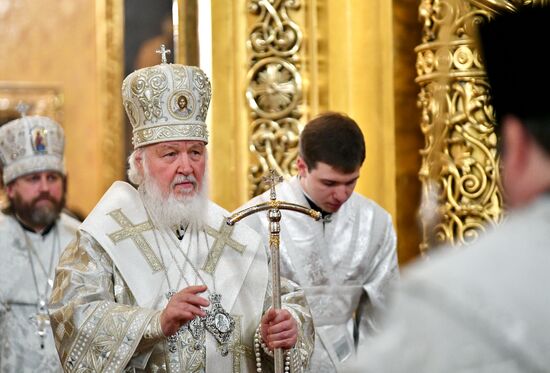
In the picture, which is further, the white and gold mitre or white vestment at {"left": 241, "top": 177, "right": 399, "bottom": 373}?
the white and gold mitre

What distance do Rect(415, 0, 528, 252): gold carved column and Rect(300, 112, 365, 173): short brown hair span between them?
2.72 feet

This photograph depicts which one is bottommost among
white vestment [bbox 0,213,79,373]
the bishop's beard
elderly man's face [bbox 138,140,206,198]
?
white vestment [bbox 0,213,79,373]

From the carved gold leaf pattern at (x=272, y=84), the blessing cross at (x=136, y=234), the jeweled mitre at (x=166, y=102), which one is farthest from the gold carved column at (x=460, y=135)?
the blessing cross at (x=136, y=234)

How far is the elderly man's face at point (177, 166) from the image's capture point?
4.01 m

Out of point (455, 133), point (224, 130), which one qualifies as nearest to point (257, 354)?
point (455, 133)

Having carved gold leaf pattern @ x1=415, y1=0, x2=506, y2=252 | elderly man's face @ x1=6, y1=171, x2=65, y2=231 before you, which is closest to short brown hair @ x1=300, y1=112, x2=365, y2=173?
carved gold leaf pattern @ x1=415, y1=0, x2=506, y2=252

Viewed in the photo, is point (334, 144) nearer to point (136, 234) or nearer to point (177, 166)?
point (177, 166)

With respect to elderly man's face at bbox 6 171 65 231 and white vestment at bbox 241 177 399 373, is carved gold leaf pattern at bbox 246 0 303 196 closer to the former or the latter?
elderly man's face at bbox 6 171 65 231

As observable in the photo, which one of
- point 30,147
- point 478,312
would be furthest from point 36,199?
point 478,312

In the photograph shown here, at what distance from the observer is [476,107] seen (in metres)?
5.53

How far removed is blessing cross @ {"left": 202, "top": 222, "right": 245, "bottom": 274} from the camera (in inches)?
161

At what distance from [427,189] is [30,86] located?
346 cm

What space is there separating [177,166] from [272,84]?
7.18 feet

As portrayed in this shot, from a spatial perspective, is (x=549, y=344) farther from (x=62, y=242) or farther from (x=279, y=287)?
(x=62, y=242)
